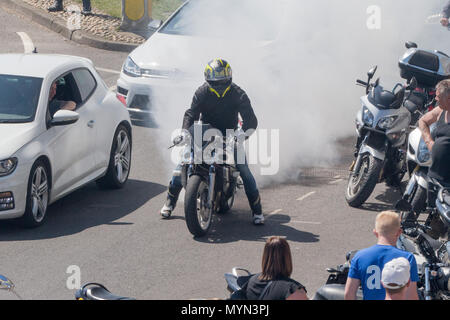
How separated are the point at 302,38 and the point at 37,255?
7.31m

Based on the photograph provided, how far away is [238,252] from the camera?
9.06 metres

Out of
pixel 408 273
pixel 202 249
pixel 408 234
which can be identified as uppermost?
pixel 408 273

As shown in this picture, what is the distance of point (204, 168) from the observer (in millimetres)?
9695

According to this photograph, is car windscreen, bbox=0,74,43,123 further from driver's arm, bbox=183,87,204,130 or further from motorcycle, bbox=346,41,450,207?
motorcycle, bbox=346,41,450,207

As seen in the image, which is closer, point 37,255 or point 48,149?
point 37,255

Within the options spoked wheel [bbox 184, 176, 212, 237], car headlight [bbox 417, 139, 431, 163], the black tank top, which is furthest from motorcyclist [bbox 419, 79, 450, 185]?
spoked wheel [bbox 184, 176, 212, 237]

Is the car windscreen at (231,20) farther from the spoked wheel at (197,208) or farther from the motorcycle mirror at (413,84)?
the spoked wheel at (197,208)

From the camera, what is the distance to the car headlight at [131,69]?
14.5m

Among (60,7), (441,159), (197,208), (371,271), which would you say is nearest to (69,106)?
(197,208)

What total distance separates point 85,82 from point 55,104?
706mm

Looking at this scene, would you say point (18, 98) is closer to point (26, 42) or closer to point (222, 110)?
point (222, 110)

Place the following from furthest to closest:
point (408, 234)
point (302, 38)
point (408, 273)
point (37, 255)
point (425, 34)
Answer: point (425, 34) < point (302, 38) < point (37, 255) < point (408, 234) < point (408, 273)
